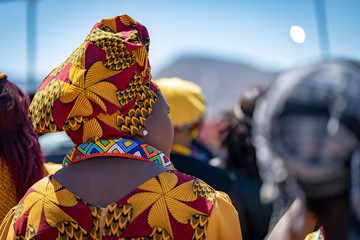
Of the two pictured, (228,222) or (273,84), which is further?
(228,222)

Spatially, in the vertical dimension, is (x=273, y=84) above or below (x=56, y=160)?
above

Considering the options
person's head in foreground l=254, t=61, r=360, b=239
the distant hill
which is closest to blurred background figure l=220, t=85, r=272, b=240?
person's head in foreground l=254, t=61, r=360, b=239

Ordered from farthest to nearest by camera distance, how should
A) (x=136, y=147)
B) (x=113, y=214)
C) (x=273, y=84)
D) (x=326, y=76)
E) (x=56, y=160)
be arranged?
(x=56, y=160), (x=136, y=147), (x=113, y=214), (x=273, y=84), (x=326, y=76)

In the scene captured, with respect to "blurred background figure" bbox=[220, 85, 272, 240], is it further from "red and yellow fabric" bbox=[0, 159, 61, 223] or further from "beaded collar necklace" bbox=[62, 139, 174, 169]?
"red and yellow fabric" bbox=[0, 159, 61, 223]

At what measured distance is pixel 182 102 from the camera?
3420mm

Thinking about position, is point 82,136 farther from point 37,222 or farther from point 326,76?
point 326,76

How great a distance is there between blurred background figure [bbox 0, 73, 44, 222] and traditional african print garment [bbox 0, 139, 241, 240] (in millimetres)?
→ 502

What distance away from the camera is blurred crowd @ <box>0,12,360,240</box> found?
0.94 m

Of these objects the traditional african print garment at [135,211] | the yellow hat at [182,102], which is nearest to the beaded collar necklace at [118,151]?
the traditional african print garment at [135,211]

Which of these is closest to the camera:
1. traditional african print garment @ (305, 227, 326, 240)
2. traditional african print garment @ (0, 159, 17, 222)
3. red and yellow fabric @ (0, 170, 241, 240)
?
traditional african print garment @ (305, 227, 326, 240)

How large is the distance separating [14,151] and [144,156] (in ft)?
2.91

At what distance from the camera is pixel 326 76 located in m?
0.94

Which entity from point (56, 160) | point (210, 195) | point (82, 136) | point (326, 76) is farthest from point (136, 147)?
point (56, 160)

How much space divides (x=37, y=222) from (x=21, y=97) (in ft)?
2.90
